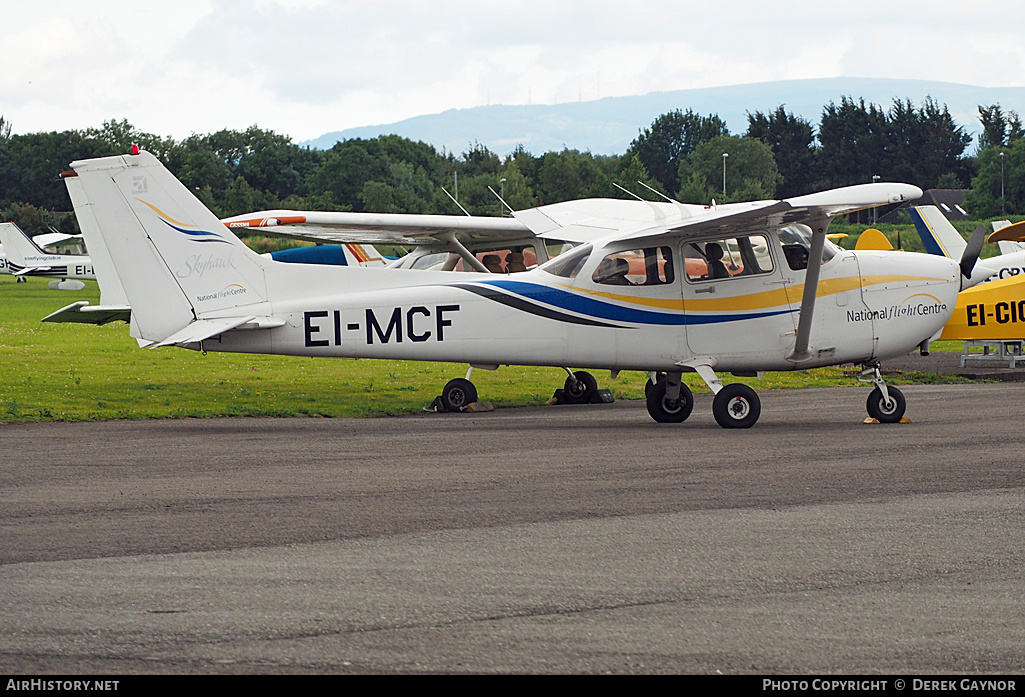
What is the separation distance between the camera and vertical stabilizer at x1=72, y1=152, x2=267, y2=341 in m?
13.7

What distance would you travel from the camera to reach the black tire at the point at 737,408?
1377 cm

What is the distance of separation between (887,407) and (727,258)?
2.56 m

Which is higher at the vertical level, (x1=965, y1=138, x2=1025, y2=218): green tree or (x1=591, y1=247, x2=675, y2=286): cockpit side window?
(x1=965, y1=138, x2=1025, y2=218): green tree

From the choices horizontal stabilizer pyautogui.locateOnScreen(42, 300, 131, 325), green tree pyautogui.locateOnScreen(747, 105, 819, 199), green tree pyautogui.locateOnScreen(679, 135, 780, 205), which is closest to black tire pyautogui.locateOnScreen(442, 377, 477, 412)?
horizontal stabilizer pyautogui.locateOnScreen(42, 300, 131, 325)

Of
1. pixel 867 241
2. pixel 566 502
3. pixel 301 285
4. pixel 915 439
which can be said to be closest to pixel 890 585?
pixel 566 502

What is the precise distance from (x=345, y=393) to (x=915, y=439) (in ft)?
30.7

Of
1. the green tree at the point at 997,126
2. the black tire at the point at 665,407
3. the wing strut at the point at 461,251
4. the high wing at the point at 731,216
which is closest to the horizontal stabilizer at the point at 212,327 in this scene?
the high wing at the point at 731,216

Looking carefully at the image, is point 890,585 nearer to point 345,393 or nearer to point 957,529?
point 957,529

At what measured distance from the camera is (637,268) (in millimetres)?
14289

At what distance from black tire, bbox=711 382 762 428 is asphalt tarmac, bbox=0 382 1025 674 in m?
0.75

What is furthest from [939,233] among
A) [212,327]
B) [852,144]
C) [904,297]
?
[852,144]

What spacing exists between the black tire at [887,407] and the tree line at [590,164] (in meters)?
74.4

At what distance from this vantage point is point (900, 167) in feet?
356

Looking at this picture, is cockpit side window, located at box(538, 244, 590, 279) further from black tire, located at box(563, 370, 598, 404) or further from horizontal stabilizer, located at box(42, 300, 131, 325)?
horizontal stabilizer, located at box(42, 300, 131, 325)
